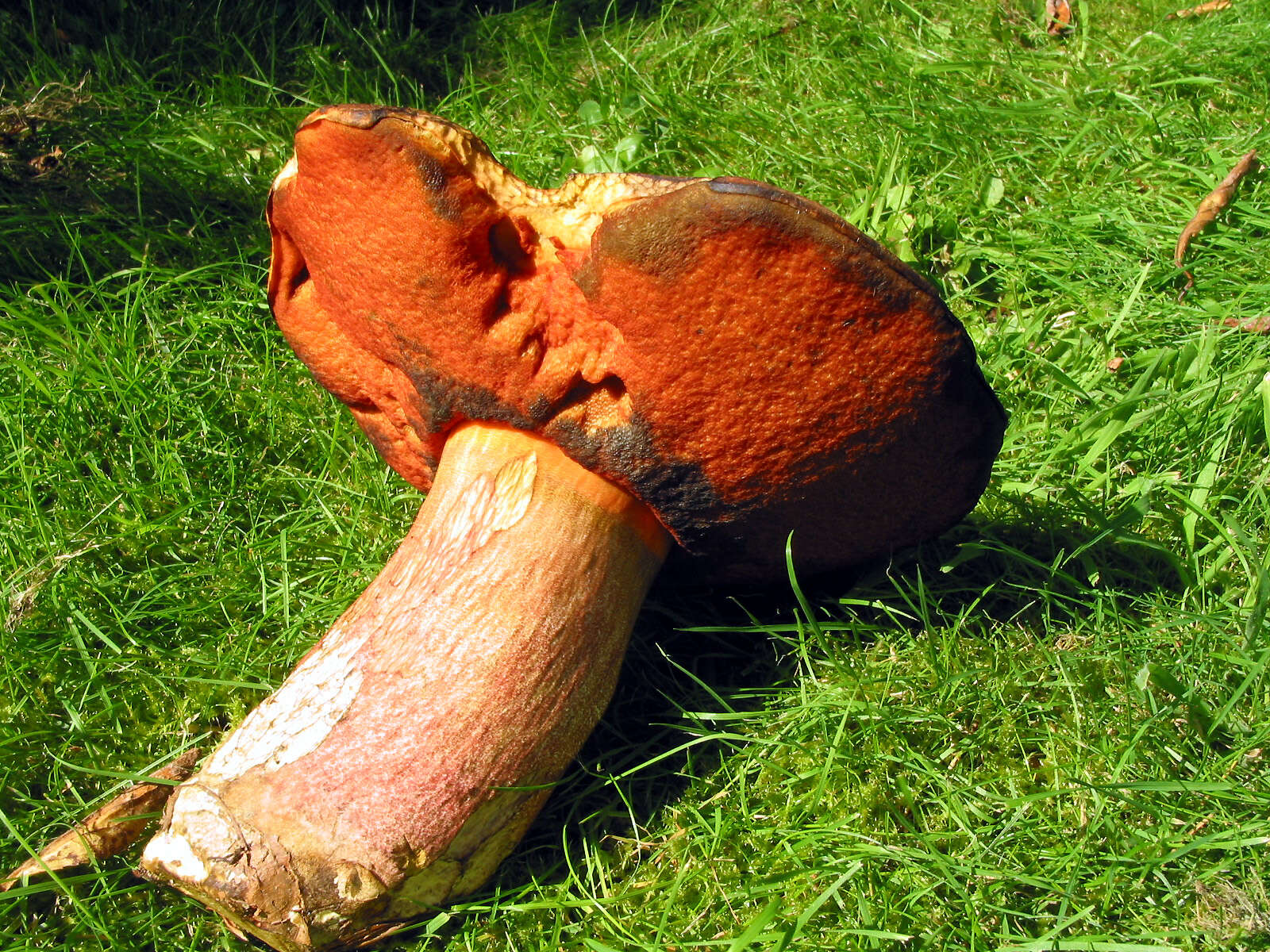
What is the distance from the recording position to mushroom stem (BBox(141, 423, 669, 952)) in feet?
4.74

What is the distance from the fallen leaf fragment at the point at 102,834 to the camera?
1.68 meters

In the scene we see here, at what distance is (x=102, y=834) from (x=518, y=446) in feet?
3.05

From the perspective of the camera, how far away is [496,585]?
5.10 feet

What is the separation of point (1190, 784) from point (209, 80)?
10.1 feet

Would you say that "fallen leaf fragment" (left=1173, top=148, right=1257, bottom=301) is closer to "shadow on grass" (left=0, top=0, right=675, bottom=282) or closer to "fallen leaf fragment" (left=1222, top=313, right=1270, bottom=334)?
"fallen leaf fragment" (left=1222, top=313, right=1270, bottom=334)

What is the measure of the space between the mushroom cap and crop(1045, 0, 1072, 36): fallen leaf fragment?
7.35ft

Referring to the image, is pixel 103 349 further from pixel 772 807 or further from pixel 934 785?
pixel 934 785

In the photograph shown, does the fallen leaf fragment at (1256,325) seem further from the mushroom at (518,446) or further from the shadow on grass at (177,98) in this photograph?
the shadow on grass at (177,98)

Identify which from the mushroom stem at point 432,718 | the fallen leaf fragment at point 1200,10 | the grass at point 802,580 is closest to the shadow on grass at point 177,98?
the grass at point 802,580

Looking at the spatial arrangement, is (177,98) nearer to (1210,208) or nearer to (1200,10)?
(1210,208)

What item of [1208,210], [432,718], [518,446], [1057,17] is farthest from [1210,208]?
[432,718]

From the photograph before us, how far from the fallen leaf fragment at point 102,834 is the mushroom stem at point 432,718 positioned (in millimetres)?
213

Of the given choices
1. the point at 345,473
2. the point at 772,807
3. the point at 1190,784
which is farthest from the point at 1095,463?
the point at 345,473

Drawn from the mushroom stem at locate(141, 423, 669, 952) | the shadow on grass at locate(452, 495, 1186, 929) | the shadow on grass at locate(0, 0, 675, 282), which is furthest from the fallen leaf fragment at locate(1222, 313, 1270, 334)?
the shadow on grass at locate(0, 0, 675, 282)
